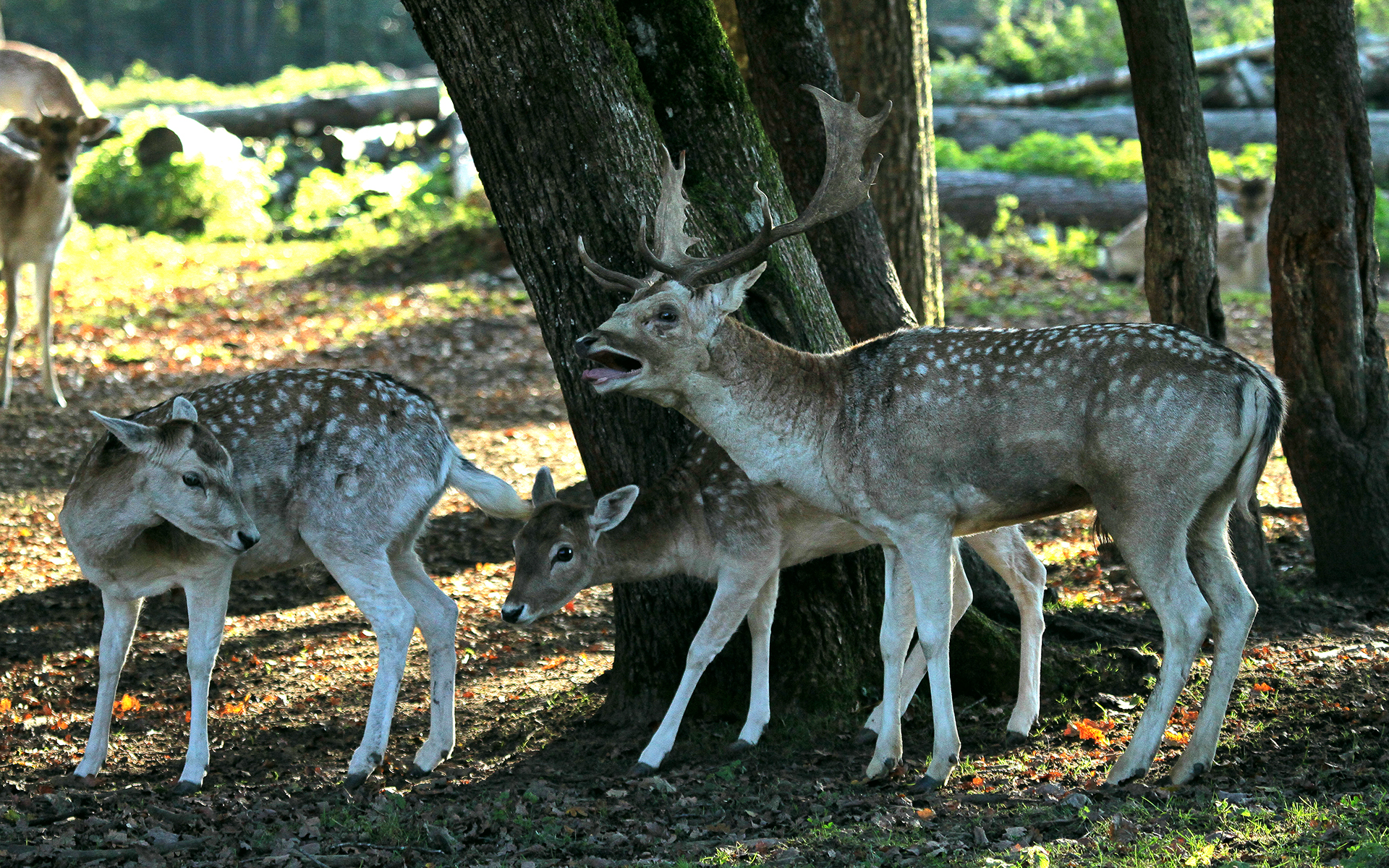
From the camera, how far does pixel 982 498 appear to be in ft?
17.0

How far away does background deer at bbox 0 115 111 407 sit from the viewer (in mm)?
12023

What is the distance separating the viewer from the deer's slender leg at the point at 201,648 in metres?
5.46

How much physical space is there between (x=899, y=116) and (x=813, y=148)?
151cm

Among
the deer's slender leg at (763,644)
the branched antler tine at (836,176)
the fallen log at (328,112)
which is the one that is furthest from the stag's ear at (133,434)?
the fallen log at (328,112)

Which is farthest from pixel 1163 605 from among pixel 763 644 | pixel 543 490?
pixel 543 490

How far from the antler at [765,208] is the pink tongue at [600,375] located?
1.43 ft

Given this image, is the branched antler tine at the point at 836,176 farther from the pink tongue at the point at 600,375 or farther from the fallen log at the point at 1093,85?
the fallen log at the point at 1093,85

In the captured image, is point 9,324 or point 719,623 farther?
point 9,324

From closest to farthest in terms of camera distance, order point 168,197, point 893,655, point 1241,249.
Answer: point 893,655
point 1241,249
point 168,197

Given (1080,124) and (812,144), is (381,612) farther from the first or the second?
(1080,124)

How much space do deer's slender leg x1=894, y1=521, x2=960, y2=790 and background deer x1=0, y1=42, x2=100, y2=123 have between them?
12.9 m

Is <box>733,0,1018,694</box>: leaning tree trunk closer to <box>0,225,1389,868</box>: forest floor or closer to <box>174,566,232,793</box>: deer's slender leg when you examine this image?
<box>0,225,1389,868</box>: forest floor

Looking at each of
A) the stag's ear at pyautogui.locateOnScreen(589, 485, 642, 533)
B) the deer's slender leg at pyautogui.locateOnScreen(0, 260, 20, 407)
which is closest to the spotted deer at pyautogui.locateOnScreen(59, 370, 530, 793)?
the stag's ear at pyautogui.locateOnScreen(589, 485, 642, 533)

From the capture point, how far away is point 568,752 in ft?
19.2
